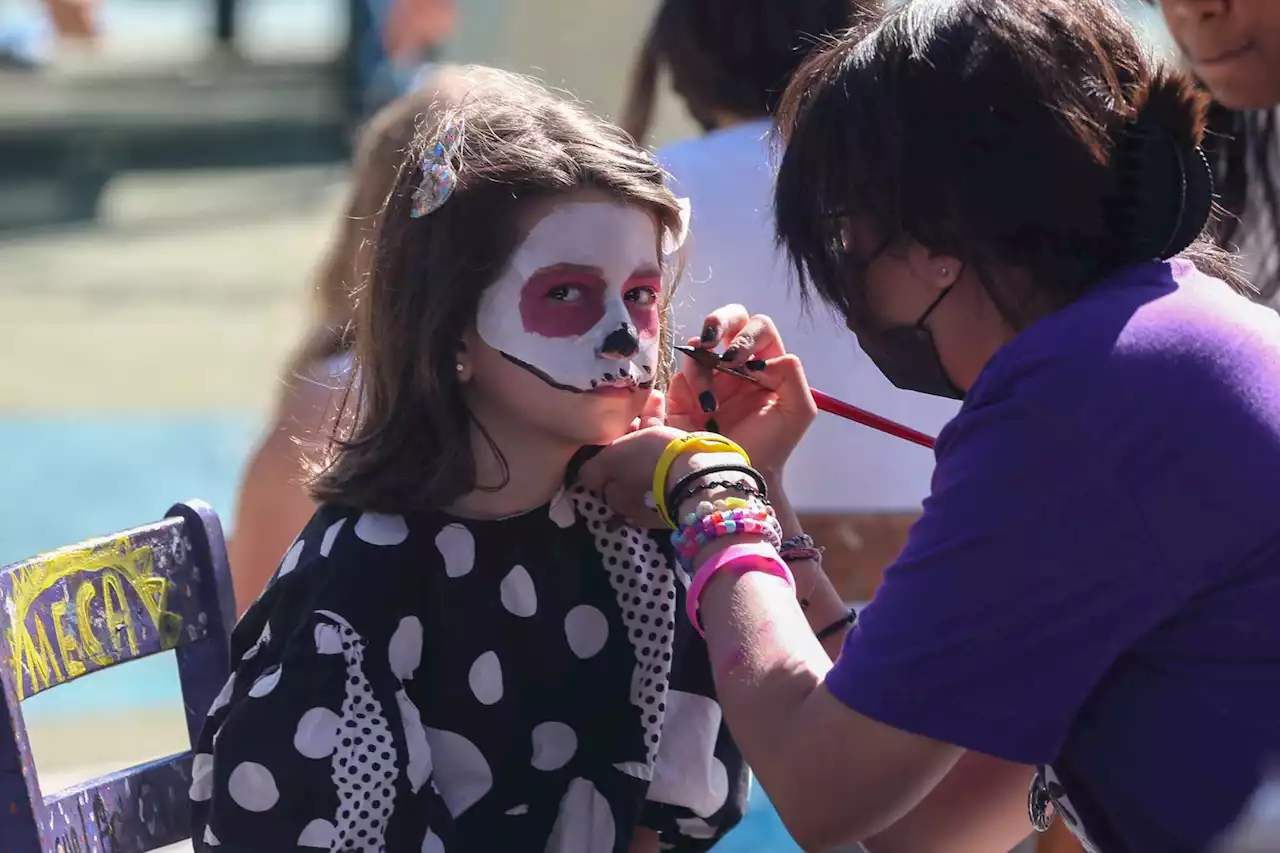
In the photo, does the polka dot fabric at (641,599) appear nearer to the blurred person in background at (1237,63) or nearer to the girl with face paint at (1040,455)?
the girl with face paint at (1040,455)

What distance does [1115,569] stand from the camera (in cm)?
117

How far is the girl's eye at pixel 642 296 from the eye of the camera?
157 cm

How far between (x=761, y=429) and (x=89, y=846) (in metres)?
0.79

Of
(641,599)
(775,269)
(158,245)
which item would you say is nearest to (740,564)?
(641,599)

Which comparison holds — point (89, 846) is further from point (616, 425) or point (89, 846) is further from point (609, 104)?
point (609, 104)

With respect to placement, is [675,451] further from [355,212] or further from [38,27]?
[38,27]

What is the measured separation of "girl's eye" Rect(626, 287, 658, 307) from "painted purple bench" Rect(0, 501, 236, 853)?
548 mm

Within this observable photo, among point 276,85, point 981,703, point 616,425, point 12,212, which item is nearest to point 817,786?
point 981,703

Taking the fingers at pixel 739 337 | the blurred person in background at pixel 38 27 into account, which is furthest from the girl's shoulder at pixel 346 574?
the blurred person in background at pixel 38 27

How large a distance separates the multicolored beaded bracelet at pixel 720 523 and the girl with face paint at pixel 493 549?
18 cm

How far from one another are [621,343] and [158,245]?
899 centimetres

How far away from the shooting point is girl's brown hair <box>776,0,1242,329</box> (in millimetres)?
1240

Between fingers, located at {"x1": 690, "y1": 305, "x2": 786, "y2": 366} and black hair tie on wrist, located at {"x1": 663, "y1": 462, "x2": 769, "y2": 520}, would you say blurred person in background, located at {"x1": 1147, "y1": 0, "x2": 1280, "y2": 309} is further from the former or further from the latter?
black hair tie on wrist, located at {"x1": 663, "y1": 462, "x2": 769, "y2": 520}

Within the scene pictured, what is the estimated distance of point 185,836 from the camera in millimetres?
1733
